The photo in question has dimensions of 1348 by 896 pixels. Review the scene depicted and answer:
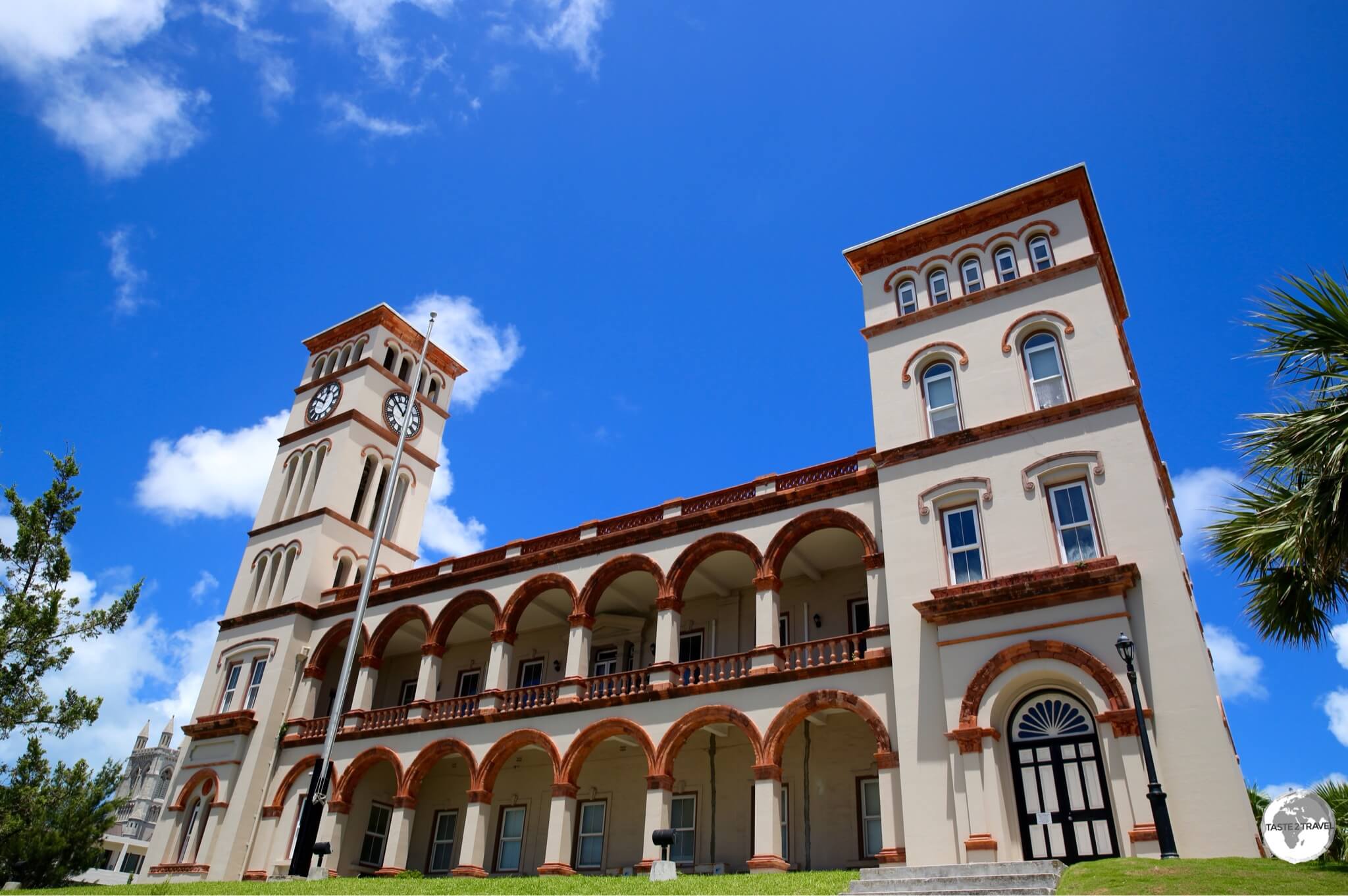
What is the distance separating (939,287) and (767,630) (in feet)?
32.7

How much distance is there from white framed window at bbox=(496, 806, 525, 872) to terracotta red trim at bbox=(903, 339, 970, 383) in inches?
669

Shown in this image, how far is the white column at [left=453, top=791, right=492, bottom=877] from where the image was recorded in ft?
77.5

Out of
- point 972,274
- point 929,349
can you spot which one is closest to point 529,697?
point 929,349

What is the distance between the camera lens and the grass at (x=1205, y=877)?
10.6 metres

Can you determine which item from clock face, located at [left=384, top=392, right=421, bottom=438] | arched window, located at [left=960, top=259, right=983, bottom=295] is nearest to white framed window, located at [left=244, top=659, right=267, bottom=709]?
clock face, located at [left=384, top=392, right=421, bottom=438]

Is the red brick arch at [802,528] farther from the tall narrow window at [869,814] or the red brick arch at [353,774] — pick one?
the red brick arch at [353,774]

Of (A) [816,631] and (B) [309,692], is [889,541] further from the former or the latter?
(B) [309,692]

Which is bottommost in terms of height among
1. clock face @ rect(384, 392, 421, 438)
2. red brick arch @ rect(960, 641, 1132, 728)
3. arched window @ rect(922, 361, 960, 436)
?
red brick arch @ rect(960, 641, 1132, 728)

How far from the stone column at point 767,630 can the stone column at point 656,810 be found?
11.3ft

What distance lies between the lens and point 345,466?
33906 mm

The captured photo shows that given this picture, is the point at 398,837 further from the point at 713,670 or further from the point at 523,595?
the point at 713,670

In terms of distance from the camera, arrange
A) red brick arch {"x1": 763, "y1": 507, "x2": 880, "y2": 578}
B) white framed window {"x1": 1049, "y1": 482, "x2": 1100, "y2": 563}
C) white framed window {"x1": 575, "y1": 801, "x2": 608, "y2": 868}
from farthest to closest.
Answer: white framed window {"x1": 575, "y1": 801, "x2": 608, "y2": 868} → red brick arch {"x1": 763, "y1": 507, "x2": 880, "y2": 578} → white framed window {"x1": 1049, "y1": 482, "x2": 1100, "y2": 563}

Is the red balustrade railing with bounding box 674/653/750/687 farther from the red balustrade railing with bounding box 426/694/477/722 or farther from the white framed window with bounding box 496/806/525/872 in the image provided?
the white framed window with bounding box 496/806/525/872

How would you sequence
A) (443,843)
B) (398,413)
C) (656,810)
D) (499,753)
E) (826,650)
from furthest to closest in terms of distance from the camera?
(398,413)
(443,843)
(499,753)
(826,650)
(656,810)
